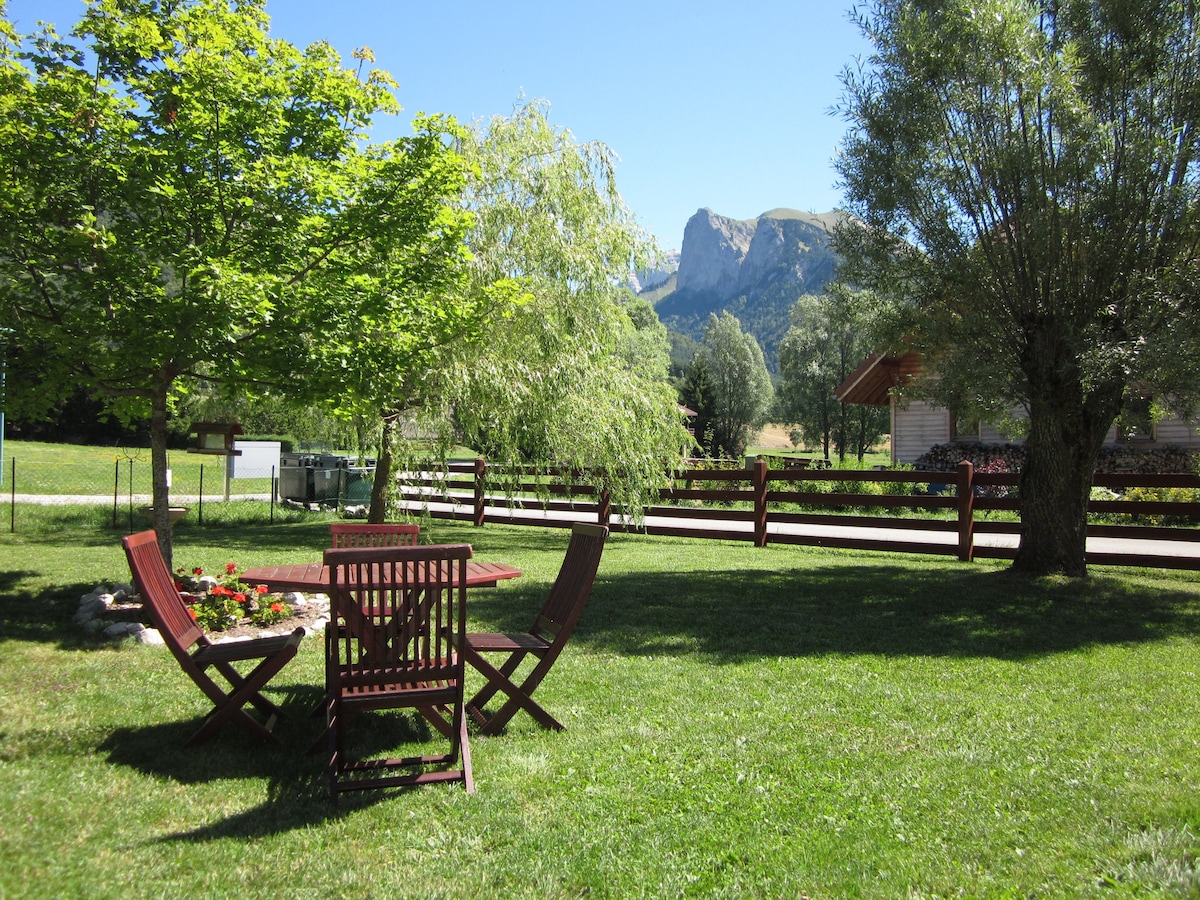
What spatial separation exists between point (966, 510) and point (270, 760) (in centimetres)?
1088

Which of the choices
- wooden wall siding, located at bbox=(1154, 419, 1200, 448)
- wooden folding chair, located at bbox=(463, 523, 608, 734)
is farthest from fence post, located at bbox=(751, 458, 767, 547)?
wooden wall siding, located at bbox=(1154, 419, 1200, 448)

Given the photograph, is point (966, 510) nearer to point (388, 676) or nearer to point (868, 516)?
point (868, 516)

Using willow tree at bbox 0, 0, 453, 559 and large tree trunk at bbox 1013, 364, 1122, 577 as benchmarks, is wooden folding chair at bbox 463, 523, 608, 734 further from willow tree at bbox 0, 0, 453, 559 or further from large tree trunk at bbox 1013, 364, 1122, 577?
large tree trunk at bbox 1013, 364, 1122, 577

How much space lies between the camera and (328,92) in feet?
25.2

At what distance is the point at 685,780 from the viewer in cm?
399

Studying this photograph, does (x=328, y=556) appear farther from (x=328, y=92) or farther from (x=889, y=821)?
(x=328, y=92)

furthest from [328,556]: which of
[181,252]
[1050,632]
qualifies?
[1050,632]

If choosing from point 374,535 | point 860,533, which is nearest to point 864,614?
point 374,535

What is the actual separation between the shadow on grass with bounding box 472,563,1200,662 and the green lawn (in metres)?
0.08

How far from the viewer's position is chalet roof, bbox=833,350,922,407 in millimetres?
21641

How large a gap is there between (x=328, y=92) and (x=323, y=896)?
680cm

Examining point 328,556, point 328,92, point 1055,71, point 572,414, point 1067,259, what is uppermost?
point 1055,71

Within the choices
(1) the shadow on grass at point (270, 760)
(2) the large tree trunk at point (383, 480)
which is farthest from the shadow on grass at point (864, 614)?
(2) the large tree trunk at point (383, 480)

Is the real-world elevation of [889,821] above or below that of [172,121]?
below
